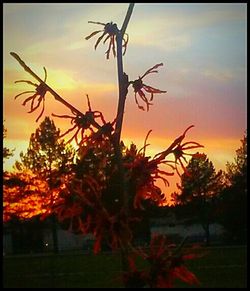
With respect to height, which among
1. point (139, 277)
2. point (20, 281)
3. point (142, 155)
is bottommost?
point (20, 281)

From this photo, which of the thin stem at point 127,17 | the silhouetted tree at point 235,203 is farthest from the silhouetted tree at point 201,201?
the thin stem at point 127,17

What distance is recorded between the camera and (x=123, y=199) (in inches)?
102

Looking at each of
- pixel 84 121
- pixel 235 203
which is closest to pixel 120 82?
pixel 84 121

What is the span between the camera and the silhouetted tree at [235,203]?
50.0 metres

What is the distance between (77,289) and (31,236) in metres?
32.9

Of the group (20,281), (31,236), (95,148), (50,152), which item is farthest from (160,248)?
(31,236)

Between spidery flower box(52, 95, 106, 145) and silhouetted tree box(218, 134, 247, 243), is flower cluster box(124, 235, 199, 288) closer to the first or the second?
spidery flower box(52, 95, 106, 145)

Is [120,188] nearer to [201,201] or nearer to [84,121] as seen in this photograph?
[84,121]

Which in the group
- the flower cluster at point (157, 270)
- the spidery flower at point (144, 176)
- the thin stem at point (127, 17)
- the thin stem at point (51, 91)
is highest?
the thin stem at point (127, 17)

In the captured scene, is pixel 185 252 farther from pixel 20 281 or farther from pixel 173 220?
pixel 173 220

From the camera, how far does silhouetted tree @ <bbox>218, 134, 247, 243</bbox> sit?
164 feet

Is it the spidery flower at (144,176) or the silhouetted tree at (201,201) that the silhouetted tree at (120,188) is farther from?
the silhouetted tree at (201,201)

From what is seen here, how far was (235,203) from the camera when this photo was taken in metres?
50.4

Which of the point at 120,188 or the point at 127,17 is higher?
the point at 127,17
